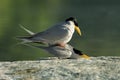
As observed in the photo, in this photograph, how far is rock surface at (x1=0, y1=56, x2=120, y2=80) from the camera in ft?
24.6

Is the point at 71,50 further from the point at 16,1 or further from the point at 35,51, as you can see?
the point at 16,1

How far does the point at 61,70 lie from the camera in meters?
7.84

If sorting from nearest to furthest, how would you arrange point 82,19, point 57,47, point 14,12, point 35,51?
point 57,47 → point 35,51 → point 82,19 → point 14,12

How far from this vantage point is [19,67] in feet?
26.5

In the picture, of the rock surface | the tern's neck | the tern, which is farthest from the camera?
the tern's neck

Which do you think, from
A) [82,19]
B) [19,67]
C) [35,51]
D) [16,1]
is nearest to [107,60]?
[19,67]

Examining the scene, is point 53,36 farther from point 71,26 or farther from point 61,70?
point 61,70

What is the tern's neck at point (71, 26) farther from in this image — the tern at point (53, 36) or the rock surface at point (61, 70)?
the rock surface at point (61, 70)

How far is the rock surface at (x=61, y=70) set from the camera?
24.6ft

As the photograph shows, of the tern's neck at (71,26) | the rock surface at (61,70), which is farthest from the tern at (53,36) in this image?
the rock surface at (61,70)

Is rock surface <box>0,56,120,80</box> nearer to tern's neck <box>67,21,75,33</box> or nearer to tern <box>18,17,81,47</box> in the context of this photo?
tern <box>18,17,81,47</box>

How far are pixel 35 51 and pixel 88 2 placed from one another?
48.3 meters

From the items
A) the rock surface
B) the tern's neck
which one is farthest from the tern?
the rock surface

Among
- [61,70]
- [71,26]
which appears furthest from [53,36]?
[61,70]
